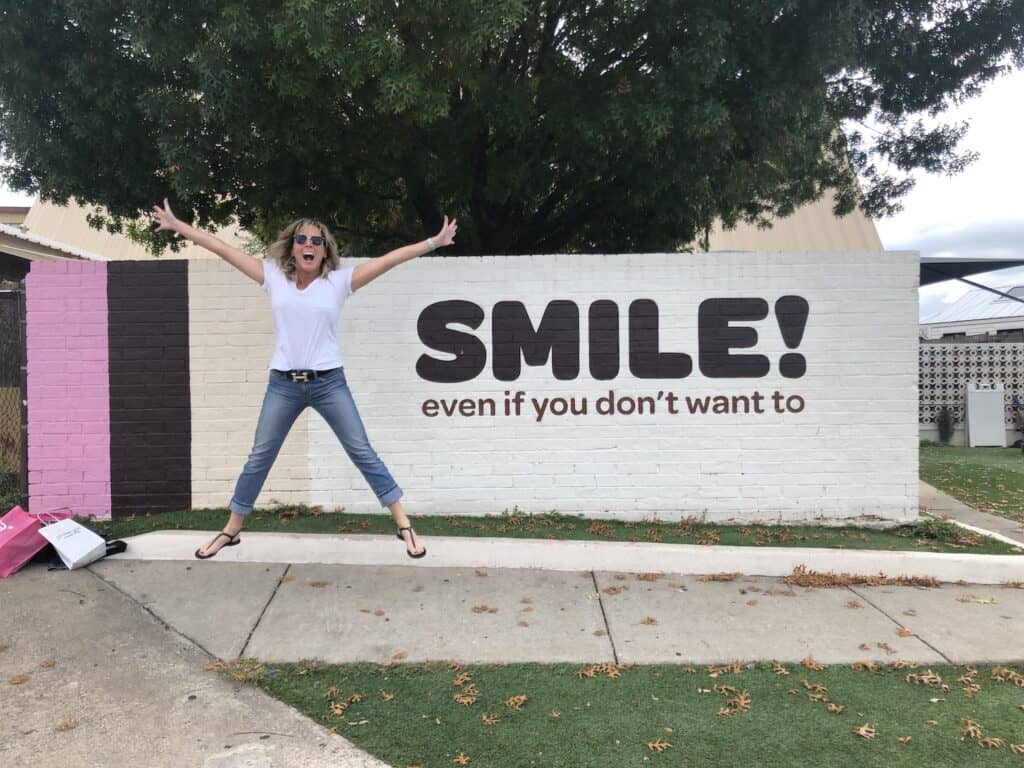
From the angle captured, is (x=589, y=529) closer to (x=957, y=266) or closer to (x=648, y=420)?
(x=648, y=420)

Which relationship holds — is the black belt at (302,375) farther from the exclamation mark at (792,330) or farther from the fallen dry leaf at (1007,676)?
the exclamation mark at (792,330)

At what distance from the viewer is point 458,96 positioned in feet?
23.7

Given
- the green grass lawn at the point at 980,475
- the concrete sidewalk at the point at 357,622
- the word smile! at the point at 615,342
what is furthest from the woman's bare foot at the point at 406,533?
the green grass lawn at the point at 980,475

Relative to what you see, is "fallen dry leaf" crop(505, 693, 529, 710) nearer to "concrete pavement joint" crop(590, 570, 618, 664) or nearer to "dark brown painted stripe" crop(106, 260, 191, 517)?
"concrete pavement joint" crop(590, 570, 618, 664)

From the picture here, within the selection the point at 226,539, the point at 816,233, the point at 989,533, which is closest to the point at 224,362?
the point at 226,539

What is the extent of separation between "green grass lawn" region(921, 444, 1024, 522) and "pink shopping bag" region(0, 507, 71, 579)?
8.34 meters

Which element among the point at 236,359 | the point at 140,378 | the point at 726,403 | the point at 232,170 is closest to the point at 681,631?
the point at 726,403

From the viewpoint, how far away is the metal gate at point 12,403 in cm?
592

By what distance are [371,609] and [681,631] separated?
5.93ft

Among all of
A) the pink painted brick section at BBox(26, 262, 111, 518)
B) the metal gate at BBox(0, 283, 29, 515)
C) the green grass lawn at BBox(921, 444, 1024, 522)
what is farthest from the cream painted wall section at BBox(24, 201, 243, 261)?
the green grass lawn at BBox(921, 444, 1024, 522)

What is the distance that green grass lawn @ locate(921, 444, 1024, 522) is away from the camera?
7.83 meters

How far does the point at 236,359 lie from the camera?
598cm

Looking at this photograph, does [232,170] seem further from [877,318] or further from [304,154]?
[877,318]

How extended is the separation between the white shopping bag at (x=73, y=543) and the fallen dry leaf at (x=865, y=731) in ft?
15.1
